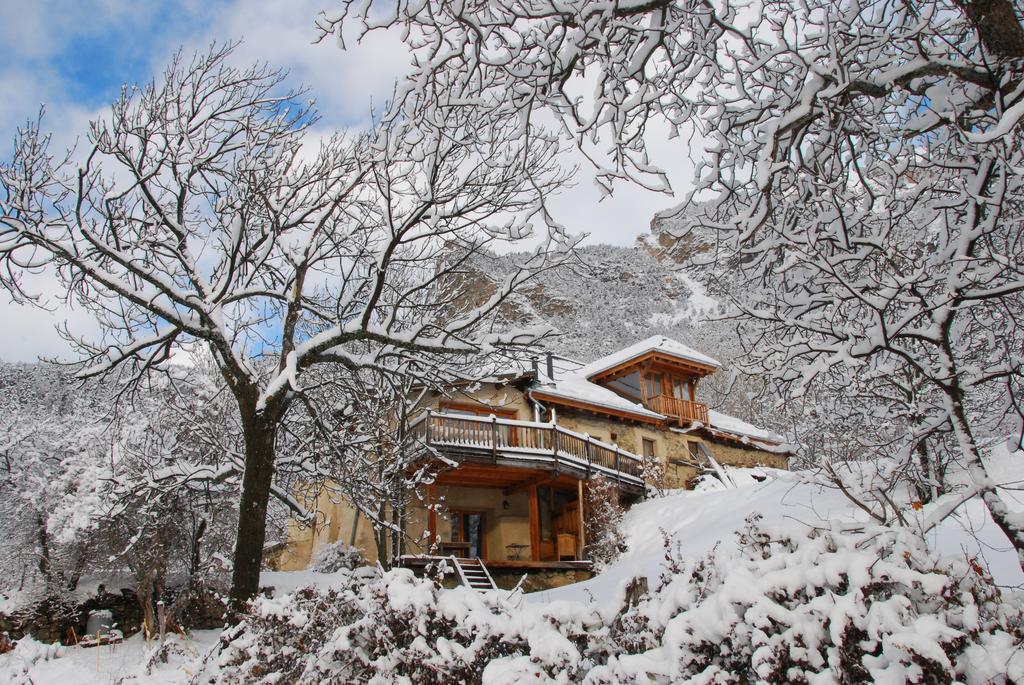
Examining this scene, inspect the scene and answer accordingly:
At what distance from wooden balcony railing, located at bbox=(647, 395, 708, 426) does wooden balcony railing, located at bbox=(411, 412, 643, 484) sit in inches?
218

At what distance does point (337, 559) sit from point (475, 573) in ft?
11.3

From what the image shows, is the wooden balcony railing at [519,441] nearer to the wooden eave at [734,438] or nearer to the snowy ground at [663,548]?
the snowy ground at [663,548]

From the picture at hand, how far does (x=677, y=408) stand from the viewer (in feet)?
89.6

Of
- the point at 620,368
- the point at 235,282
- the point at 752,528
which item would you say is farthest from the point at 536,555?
the point at 752,528

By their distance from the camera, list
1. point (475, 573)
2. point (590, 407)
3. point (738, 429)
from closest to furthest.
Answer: point (475, 573), point (590, 407), point (738, 429)

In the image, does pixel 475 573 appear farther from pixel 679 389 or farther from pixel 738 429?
pixel 738 429

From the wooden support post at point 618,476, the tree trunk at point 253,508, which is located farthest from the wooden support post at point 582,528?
the tree trunk at point 253,508

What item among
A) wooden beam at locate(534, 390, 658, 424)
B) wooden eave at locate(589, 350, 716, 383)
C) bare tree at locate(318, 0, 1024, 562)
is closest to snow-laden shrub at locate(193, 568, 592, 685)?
bare tree at locate(318, 0, 1024, 562)

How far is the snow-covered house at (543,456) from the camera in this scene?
61.5 feet

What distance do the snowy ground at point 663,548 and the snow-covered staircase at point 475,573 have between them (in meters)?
1.91

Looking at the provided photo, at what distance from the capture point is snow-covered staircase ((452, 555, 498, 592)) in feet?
52.4

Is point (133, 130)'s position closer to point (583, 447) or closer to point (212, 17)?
point (212, 17)

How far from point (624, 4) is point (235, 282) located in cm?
828

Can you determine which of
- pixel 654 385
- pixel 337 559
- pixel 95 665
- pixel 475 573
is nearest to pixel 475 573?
pixel 475 573
